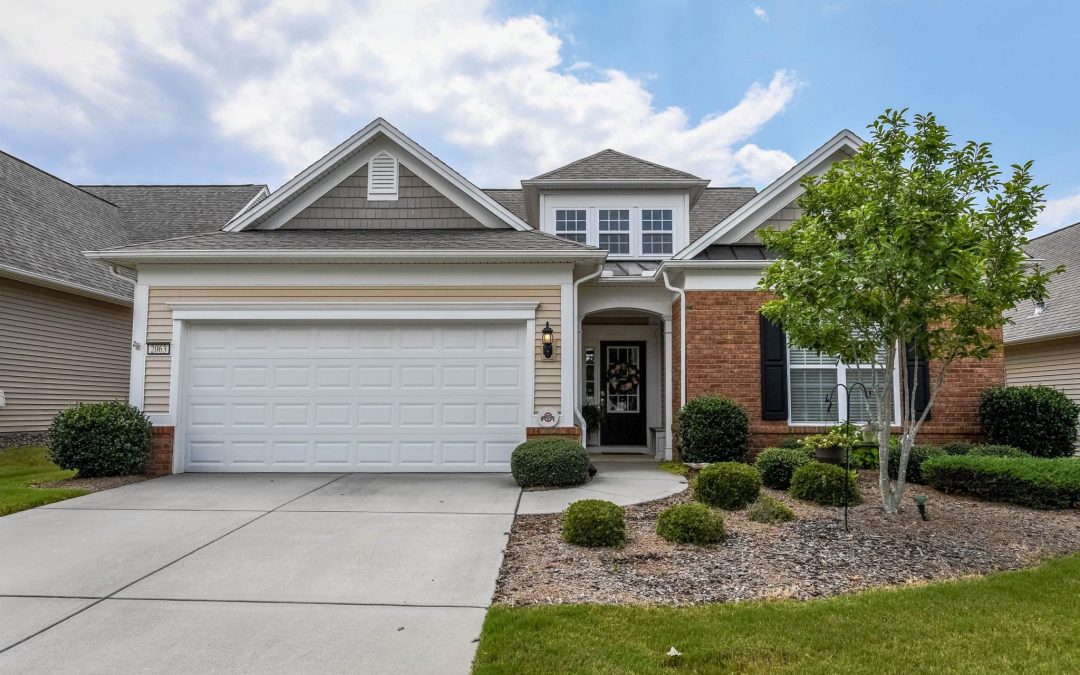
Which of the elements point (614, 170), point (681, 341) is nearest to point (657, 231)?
point (614, 170)

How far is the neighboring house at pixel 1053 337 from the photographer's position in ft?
49.2

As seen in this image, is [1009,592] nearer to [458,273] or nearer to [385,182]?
[458,273]

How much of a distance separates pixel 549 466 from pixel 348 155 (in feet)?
21.9

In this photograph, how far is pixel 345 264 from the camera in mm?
10031

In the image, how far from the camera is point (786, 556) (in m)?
5.40

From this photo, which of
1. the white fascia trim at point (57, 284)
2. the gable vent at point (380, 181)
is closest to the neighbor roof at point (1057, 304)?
the gable vent at point (380, 181)

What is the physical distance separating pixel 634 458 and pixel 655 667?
30.1 feet

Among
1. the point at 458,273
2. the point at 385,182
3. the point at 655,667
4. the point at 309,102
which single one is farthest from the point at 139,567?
the point at 309,102

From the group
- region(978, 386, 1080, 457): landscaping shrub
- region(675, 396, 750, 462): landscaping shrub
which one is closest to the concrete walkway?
region(675, 396, 750, 462): landscaping shrub

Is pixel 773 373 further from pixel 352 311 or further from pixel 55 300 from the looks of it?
pixel 55 300

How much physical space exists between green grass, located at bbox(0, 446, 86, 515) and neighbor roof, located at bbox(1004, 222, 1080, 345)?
17.1 m

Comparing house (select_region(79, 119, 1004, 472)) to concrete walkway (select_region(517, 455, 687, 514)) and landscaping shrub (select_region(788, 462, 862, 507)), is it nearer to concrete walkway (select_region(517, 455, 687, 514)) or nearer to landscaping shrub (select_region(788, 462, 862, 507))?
concrete walkway (select_region(517, 455, 687, 514))

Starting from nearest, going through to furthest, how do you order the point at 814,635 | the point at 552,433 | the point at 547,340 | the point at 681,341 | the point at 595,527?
1. the point at 814,635
2. the point at 595,527
3. the point at 552,433
4. the point at 547,340
5. the point at 681,341

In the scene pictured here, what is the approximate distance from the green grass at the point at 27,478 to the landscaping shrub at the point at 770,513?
8131mm
